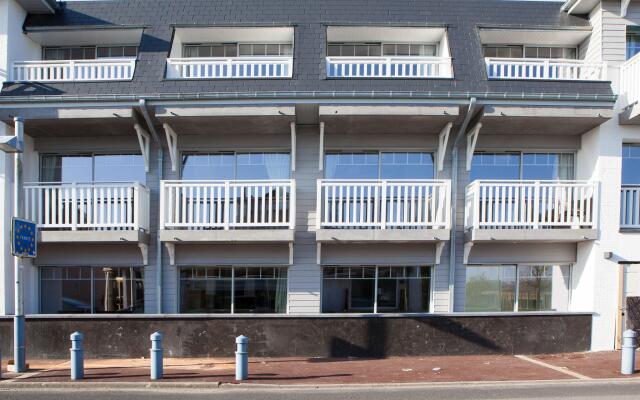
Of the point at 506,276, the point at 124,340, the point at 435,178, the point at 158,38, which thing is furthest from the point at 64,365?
the point at 506,276

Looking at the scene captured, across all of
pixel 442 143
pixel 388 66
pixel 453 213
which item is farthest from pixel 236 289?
pixel 388 66

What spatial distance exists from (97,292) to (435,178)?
9.31 m

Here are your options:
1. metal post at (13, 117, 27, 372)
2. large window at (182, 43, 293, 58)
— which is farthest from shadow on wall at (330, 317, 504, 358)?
large window at (182, 43, 293, 58)

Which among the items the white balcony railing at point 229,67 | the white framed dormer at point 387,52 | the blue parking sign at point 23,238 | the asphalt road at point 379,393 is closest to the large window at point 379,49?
the white framed dormer at point 387,52

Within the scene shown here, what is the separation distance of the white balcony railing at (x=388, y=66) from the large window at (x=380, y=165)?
6.62 feet

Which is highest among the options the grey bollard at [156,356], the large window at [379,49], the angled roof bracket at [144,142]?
the large window at [379,49]

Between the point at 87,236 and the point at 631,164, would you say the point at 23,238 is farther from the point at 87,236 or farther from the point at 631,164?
the point at 631,164

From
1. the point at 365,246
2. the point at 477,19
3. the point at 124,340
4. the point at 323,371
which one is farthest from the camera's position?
the point at 477,19

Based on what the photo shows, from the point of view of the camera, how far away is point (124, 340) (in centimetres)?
1081

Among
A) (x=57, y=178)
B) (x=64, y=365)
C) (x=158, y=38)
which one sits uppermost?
(x=158, y=38)

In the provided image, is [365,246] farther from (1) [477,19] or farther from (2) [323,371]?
(1) [477,19]

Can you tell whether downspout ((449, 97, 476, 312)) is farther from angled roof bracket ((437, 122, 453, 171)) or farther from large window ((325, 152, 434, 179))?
large window ((325, 152, 434, 179))

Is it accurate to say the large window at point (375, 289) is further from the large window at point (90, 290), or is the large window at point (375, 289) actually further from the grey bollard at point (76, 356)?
the grey bollard at point (76, 356)

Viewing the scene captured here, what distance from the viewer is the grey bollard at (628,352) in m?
9.16
